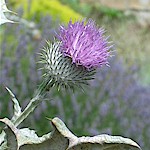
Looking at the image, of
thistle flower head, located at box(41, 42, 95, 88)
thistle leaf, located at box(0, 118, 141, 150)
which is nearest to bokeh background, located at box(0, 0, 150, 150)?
thistle flower head, located at box(41, 42, 95, 88)

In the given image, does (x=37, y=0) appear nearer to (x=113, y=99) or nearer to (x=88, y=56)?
(x=113, y=99)

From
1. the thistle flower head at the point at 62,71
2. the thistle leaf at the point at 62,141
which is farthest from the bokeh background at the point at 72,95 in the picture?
the thistle leaf at the point at 62,141

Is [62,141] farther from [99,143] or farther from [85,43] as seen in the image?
[85,43]

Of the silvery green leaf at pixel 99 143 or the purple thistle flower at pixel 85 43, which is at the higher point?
the purple thistle flower at pixel 85 43

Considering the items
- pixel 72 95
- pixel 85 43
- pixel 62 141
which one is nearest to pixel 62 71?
pixel 85 43

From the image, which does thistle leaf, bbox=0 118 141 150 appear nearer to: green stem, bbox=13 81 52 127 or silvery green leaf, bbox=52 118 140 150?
silvery green leaf, bbox=52 118 140 150

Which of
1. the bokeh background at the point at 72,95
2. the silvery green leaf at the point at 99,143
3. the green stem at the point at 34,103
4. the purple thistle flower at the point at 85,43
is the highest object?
the purple thistle flower at the point at 85,43

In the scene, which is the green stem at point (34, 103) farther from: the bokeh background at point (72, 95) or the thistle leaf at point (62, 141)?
the bokeh background at point (72, 95)
